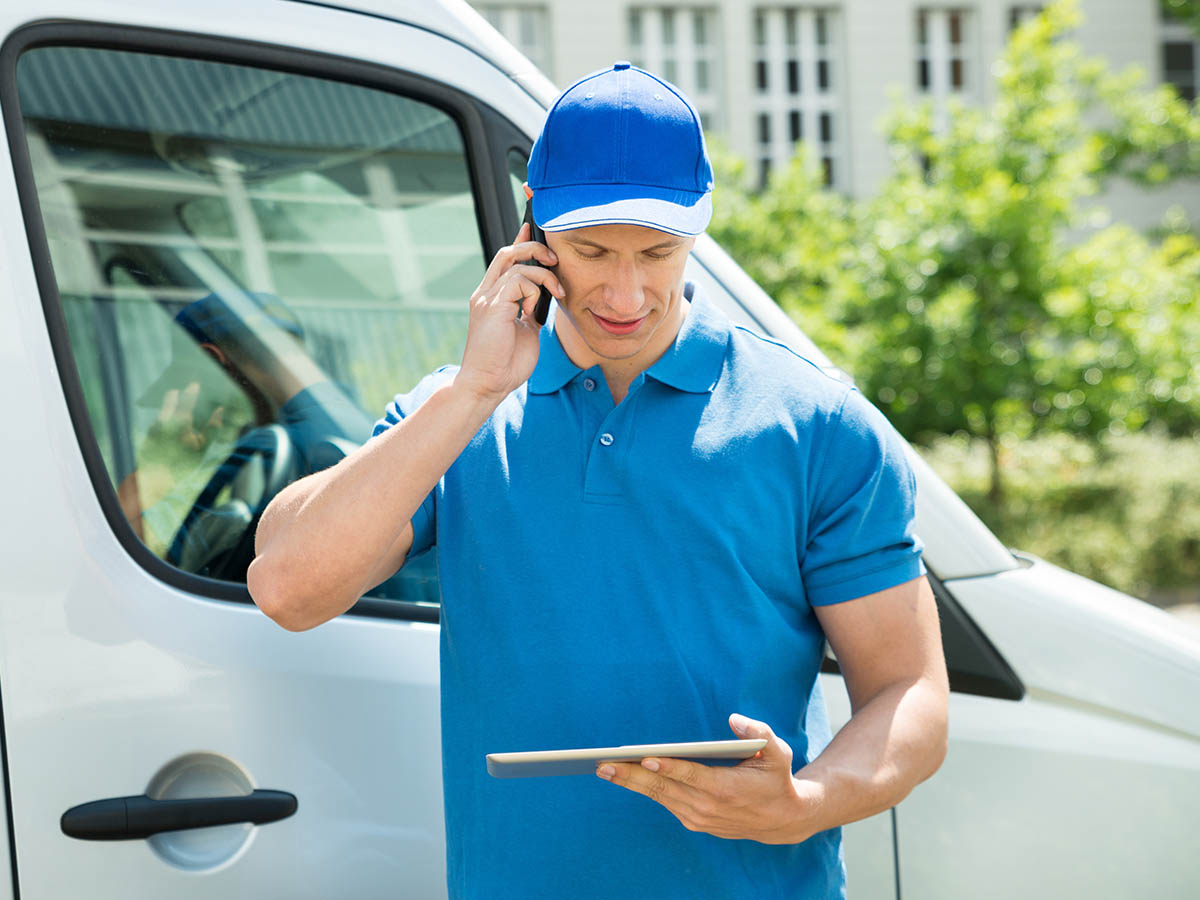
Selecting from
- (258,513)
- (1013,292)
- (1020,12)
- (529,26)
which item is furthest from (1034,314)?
(1020,12)

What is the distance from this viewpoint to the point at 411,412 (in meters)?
1.49

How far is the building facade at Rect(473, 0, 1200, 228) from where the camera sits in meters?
19.6

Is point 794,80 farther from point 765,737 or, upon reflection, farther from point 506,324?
point 765,737

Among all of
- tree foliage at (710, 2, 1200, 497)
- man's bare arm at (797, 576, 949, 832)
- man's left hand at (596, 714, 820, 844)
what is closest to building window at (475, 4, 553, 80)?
tree foliage at (710, 2, 1200, 497)

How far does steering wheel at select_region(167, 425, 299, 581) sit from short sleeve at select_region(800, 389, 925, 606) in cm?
91

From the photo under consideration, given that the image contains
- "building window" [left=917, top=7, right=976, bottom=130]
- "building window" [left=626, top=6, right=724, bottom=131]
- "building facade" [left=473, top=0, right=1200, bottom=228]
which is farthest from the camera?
"building window" [left=917, top=7, right=976, bottom=130]

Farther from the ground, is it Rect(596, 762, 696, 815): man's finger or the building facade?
the building facade

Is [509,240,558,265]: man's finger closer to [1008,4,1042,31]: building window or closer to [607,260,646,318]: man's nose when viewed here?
[607,260,646,318]: man's nose

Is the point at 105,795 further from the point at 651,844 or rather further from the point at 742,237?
the point at 742,237

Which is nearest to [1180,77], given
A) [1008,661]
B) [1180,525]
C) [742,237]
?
[742,237]

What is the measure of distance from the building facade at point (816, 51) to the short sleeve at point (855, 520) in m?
18.8

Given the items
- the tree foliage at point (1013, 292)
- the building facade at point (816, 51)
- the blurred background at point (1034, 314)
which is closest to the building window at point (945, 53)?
the building facade at point (816, 51)

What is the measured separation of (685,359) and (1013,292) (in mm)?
8665

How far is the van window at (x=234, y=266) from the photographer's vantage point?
70.6 inches
